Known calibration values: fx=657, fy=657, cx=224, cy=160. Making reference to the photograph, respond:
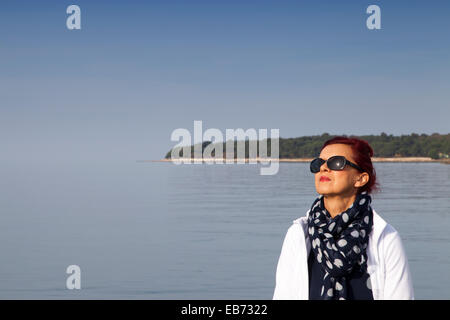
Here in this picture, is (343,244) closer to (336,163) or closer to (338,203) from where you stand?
(338,203)

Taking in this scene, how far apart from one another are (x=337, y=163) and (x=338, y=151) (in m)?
0.08

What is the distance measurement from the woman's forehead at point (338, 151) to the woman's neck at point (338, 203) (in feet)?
0.71

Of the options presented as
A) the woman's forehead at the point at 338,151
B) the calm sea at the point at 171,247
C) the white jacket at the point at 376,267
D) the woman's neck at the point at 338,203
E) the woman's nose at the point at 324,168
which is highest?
the woman's forehead at the point at 338,151

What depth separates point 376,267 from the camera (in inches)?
131

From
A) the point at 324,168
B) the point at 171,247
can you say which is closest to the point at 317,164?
the point at 324,168

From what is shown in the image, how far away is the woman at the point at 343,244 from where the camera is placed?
3.30m

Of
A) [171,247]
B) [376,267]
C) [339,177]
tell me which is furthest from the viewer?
[171,247]

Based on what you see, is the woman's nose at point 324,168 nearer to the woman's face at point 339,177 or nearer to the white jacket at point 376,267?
the woman's face at point 339,177

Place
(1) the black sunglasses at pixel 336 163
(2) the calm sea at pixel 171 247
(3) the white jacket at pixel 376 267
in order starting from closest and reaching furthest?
1. (3) the white jacket at pixel 376 267
2. (1) the black sunglasses at pixel 336 163
3. (2) the calm sea at pixel 171 247

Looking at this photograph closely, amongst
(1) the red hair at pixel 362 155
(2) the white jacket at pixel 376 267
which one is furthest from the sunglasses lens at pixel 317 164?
(2) the white jacket at pixel 376 267

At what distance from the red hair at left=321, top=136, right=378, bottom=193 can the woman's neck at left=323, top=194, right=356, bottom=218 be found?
0.30 feet

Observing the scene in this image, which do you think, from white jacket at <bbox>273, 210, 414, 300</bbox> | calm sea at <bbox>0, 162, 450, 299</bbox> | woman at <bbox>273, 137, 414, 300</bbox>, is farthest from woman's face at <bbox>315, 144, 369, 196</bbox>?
calm sea at <bbox>0, 162, 450, 299</bbox>

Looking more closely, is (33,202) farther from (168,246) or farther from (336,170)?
(336,170)
